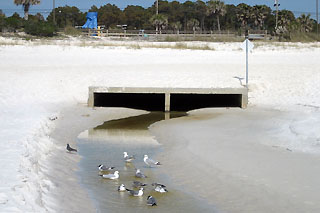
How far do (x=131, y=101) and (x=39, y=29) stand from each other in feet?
77.6

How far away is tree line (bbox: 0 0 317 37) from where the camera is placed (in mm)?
67062

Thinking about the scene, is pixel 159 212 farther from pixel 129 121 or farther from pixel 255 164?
pixel 129 121

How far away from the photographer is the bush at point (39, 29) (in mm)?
45719

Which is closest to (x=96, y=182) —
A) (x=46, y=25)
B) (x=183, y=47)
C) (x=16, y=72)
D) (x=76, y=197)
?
(x=76, y=197)

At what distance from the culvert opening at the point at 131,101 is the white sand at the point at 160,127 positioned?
1002mm

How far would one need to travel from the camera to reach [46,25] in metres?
46.5

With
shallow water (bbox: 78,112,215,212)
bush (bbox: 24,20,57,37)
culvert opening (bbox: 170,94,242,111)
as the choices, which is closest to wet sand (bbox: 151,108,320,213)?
shallow water (bbox: 78,112,215,212)

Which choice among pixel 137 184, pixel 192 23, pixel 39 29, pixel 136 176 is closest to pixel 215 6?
pixel 192 23

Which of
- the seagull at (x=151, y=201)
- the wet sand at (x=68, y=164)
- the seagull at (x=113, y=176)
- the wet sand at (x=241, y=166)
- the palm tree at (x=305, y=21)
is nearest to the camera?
the wet sand at (x=68, y=164)

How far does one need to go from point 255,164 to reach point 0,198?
5767 millimetres

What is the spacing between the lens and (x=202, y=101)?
25.4 metres

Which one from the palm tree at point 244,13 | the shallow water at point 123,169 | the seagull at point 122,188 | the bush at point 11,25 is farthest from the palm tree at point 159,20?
the seagull at point 122,188

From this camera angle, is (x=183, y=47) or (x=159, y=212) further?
(x=183, y=47)

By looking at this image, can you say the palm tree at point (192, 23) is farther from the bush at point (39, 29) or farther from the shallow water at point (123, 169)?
the shallow water at point (123, 169)
